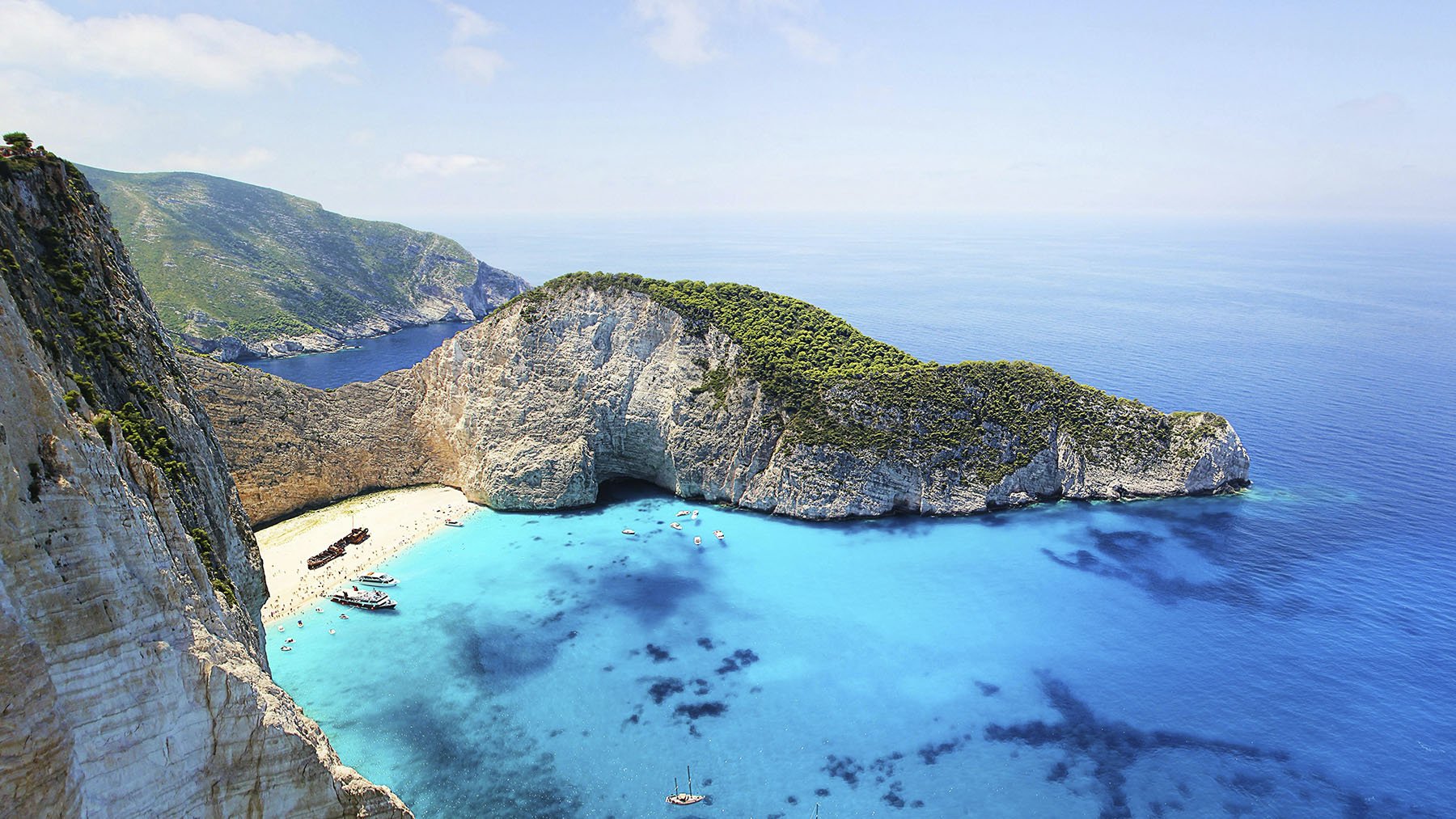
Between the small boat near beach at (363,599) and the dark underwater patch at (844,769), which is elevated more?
the small boat near beach at (363,599)

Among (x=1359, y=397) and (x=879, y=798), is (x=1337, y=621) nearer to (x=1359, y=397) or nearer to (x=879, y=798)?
(x=879, y=798)

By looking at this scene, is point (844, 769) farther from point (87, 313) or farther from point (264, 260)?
point (264, 260)

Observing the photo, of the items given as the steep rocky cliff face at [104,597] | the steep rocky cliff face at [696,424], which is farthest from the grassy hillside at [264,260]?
Result: the steep rocky cliff face at [104,597]

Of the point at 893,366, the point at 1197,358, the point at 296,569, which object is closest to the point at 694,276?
the point at 1197,358

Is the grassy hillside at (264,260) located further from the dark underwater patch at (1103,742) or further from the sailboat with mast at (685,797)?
the dark underwater patch at (1103,742)

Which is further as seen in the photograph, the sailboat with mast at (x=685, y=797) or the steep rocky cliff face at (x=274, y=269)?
the steep rocky cliff face at (x=274, y=269)

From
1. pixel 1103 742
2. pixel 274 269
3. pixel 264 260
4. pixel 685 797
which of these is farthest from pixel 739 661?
pixel 264 260

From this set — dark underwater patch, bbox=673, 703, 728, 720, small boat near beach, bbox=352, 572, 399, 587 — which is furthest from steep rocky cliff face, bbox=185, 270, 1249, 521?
dark underwater patch, bbox=673, 703, 728, 720

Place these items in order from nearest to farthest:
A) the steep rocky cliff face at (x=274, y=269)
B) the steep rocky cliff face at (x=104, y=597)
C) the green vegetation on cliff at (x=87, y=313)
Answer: the steep rocky cliff face at (x=104, y=597), the green vegetation on cliff at (x=87, y=313), the steep rocky cliff face at (x=274, y=269)
